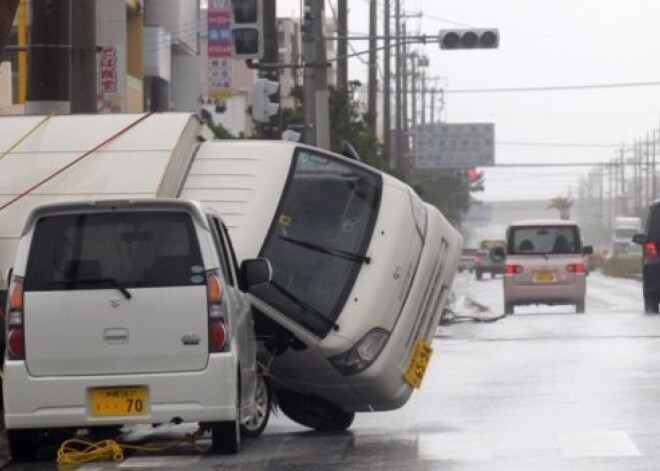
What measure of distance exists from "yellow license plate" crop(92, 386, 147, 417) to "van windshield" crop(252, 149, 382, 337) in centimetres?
182

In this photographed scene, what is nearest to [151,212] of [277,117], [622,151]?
[277,117]

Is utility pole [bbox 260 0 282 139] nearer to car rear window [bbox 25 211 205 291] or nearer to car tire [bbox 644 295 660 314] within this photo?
car tire [bbox 644 295 660 314]

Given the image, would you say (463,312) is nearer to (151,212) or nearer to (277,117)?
(277,117)

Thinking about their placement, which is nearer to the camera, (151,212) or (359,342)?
(151,212)

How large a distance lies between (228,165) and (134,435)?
232cm

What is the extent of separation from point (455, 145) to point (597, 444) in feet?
284

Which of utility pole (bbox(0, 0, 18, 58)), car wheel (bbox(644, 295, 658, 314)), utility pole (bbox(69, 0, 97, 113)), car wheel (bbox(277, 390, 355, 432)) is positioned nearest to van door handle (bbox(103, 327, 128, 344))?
car wheel (bbox(277, 390, 355, 432))

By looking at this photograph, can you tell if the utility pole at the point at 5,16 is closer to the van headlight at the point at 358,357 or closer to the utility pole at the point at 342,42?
the van headlight at the point at 358,357

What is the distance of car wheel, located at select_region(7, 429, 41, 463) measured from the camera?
12.9 m

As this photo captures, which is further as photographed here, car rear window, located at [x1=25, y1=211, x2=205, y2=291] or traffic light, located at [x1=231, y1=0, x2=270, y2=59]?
traffic light, located at [x1=231, y1=0, x2=270, y2=59]

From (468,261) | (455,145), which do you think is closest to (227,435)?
(455,145)

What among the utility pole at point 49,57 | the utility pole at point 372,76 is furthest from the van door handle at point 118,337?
the utility pole at point 372,76

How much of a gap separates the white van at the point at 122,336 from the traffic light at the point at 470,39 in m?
24.1

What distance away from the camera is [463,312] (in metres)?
37.2
